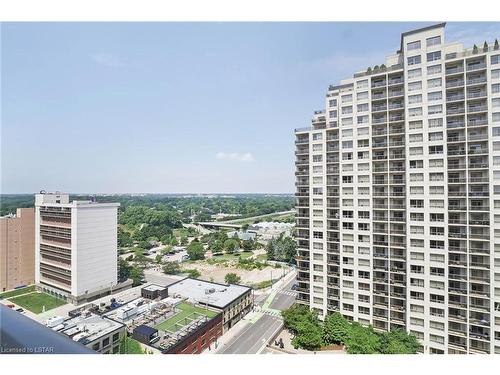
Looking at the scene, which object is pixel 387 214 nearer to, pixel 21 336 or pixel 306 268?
pixel 306 268

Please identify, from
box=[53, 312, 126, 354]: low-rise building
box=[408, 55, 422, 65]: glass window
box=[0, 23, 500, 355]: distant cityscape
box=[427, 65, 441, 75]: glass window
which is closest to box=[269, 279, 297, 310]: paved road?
box=[0, 23, 500, 355]: distant cityscape

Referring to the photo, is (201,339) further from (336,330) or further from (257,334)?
(336,330)

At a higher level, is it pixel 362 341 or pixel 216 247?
pixel 362 341

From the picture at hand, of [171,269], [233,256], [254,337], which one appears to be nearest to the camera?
[254,337]

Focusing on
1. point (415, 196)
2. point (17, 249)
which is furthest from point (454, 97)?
point (17, 249)

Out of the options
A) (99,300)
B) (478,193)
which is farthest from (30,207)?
(478,193)

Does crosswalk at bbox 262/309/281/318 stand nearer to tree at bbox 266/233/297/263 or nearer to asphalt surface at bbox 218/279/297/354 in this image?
asphalt surface at bbox 218/279/297/354
